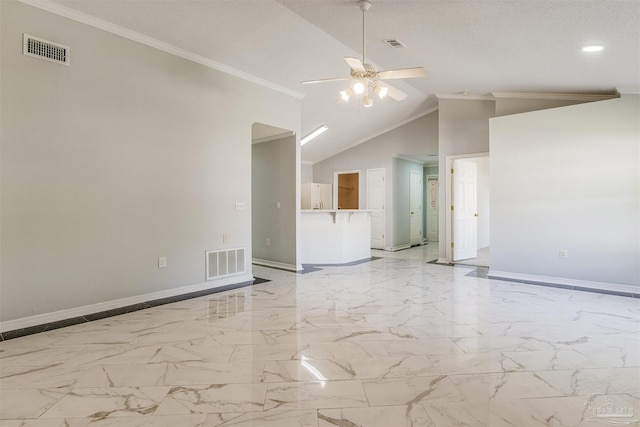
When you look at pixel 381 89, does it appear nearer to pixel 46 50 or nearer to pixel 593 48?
pixel 593 48

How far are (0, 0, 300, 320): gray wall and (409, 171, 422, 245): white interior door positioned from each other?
231 inches

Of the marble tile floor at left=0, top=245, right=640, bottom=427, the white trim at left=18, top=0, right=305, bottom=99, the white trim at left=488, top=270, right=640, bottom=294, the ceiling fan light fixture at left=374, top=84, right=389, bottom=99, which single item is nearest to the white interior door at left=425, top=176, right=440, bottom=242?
the white trim at left=488, top=270, right=640, bottom=294

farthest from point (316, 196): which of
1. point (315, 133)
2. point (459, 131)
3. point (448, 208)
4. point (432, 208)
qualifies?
point (432, 208)

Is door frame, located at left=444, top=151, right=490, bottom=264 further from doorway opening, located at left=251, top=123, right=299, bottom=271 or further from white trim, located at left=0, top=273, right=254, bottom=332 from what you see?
white trim, located at left=0, top=273, right=254, bottom=332

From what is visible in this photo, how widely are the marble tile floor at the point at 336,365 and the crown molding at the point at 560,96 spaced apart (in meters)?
2.96

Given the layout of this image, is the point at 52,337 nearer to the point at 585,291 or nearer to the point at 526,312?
the point at 526,312

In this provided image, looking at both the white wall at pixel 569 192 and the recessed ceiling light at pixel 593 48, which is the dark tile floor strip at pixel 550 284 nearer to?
the white wall at pixel 569 192

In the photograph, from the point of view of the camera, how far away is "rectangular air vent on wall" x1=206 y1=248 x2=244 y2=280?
4.60m

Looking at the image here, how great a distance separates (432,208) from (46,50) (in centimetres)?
989

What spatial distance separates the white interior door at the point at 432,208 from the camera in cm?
1066

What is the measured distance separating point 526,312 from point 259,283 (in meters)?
3.42

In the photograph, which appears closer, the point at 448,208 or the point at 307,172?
the point at 448,208

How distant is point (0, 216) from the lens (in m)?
2.91

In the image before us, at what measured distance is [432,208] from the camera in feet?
35.3
